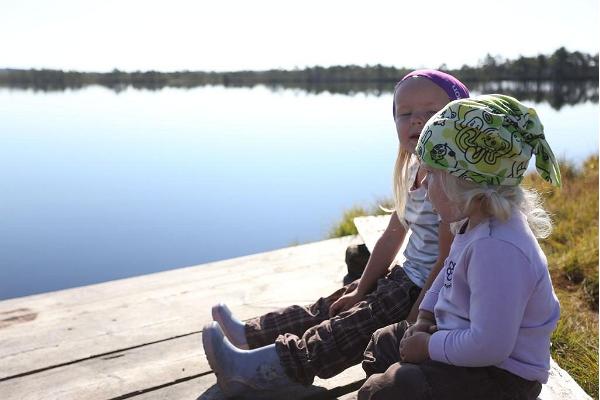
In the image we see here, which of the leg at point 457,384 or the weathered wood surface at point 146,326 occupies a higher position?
the leg at point 457,384

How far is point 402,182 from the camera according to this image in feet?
6.91

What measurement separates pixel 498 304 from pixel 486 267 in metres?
0.08

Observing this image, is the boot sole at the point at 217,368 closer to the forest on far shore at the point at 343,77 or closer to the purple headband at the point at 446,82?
the purple headband at the point at 446,82

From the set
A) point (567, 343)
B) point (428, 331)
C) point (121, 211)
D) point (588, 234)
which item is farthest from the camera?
point (121, 211)

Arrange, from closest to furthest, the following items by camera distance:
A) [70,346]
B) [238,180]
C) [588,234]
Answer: [70,346] → [588,234] → [238,180]

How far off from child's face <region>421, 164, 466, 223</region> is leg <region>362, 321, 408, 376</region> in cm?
42

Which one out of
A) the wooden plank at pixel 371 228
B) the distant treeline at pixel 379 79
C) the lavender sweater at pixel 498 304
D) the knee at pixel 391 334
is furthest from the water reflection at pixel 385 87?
the lavender sweater at pixel 498 304

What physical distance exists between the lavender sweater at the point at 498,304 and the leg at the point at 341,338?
1.56 feet

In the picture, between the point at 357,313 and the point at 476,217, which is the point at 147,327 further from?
the point at 476,217

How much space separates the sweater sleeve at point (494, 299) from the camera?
1.24 metres

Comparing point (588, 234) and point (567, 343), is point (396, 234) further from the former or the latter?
point (588, 234)

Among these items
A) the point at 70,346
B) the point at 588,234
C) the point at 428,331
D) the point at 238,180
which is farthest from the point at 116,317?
the point at 238,180

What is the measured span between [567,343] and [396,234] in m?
0.94

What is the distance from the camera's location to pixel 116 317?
262 centimetres
